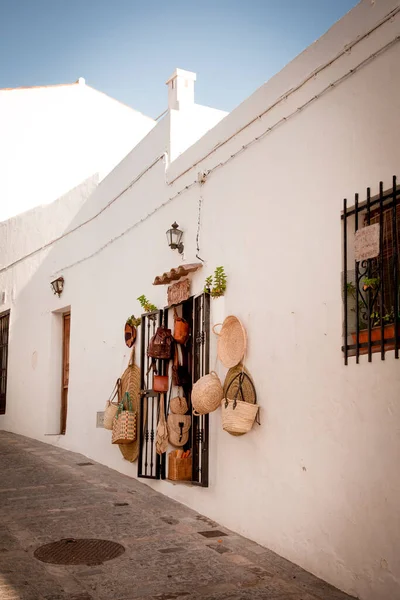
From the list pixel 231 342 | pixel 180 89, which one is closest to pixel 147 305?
pixel 231 342

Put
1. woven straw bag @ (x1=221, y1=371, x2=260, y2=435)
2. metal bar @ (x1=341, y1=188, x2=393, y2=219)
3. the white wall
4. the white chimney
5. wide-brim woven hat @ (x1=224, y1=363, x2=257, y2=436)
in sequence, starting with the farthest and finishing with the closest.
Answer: the white wall, the white chimney, wide-brim woven hat @ (x1=224, y1=363, x2=257, y2=436), woven straw bag @ (x1=221, y1=371, x2=260, y2=435), metal bar @ (x1=341, y1=188, x2=393, y2=219)

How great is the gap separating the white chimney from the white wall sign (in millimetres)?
4093

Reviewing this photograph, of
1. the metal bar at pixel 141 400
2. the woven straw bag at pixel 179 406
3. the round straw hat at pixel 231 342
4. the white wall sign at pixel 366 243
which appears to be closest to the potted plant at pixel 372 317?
the white wall sign at pixel 366 243

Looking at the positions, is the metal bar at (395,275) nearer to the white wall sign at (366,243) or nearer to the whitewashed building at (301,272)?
the whitewashed building at (301,272)

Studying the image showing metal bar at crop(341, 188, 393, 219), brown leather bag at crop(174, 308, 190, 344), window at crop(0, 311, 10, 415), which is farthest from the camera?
window at crop(0, 311, 10, 415)

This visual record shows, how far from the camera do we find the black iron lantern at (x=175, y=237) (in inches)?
271

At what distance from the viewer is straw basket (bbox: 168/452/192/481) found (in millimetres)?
6277

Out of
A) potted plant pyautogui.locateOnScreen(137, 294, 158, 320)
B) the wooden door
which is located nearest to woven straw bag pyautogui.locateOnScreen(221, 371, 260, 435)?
potted plant pyautogui.locateOnScreen(137, 294, 158, 320)

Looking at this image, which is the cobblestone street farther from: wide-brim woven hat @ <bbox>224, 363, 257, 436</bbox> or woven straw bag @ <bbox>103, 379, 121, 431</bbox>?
wide-brim woven hat @ <bbox>224, 363, 257, 436</bbox>

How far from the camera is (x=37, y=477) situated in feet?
25.3

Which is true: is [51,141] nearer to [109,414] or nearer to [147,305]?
[147,305]

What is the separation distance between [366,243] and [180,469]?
3.14 meters

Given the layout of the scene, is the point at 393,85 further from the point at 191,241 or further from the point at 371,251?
the point at 191,241

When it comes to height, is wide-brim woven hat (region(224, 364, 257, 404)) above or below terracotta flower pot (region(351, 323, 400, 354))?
below
